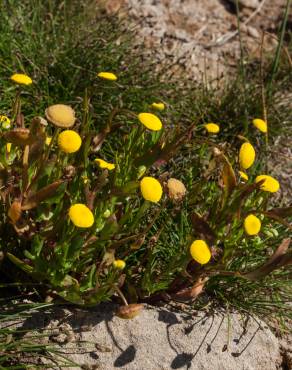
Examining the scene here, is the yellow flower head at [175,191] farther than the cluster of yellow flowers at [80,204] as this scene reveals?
Yes

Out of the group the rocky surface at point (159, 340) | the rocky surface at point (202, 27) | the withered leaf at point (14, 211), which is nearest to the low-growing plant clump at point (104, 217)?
the withered leaf at point (14, 211)

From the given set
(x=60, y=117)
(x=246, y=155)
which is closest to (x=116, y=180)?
(x=60, y=117)

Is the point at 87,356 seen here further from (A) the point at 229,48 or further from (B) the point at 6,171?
(A) the point at 229,48

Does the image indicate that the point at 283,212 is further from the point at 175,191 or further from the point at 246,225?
the point at 175,191

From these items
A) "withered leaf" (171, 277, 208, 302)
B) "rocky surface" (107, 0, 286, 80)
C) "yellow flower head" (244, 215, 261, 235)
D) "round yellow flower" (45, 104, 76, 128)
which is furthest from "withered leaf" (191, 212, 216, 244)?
"rocky surface" (107, 0, 286, 80)

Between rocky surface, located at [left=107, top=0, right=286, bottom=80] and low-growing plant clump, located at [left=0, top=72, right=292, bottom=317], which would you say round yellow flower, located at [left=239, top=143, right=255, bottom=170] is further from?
rocky surface, located at [left=107, top=0, right=286, bottom=80]

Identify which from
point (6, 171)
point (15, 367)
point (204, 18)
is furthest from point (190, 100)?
point (15, 367)

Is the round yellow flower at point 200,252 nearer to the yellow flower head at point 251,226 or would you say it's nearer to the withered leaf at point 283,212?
the yellow flower head at point 251,226
